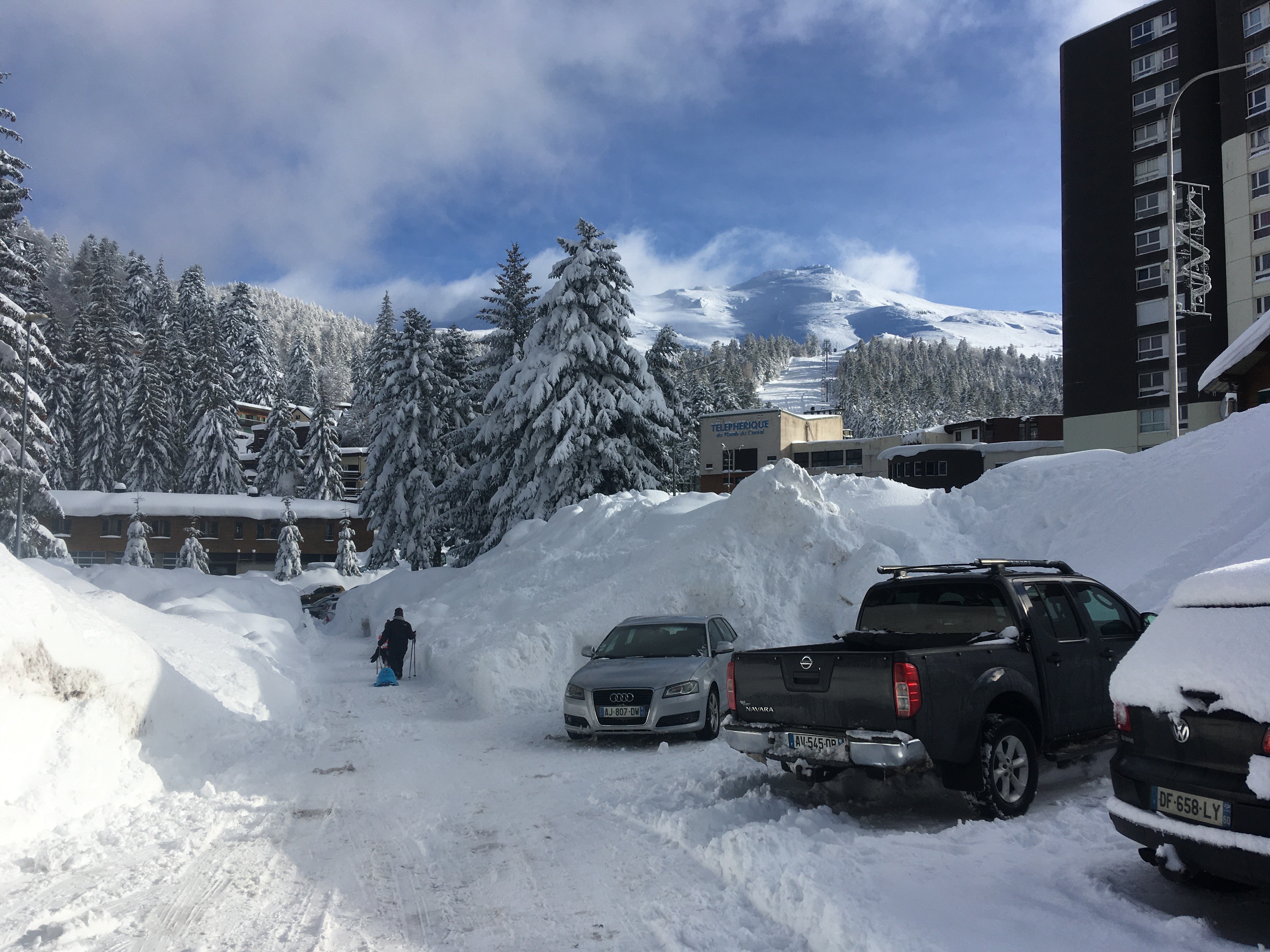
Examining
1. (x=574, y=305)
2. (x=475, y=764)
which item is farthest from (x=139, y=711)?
(x=574, y=305)

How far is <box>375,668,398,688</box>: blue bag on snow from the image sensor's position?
687 inches

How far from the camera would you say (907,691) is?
6.22 metres

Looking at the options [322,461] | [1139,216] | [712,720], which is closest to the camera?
[712,720]

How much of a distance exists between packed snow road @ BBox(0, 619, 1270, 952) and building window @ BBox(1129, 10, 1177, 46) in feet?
187

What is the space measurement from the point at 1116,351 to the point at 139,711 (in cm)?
5551

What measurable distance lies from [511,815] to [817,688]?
287 centimetres

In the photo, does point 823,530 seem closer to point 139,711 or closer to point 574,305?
point 139,711

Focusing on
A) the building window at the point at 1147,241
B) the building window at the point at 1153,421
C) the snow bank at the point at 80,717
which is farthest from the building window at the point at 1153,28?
the snow bank at the point at 80,717

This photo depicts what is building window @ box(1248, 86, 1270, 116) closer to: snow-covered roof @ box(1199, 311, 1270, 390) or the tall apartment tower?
the tall apartment tower

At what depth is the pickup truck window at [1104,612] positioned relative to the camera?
7902mm

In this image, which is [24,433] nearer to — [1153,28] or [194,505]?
[194,505]

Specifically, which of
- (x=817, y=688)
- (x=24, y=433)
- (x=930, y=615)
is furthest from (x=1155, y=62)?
(x=24, y=433)

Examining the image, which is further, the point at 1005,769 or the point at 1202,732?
the point at 1005,769

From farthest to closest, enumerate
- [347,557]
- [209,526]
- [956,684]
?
[209,526] → [347,557] → [956,684]
